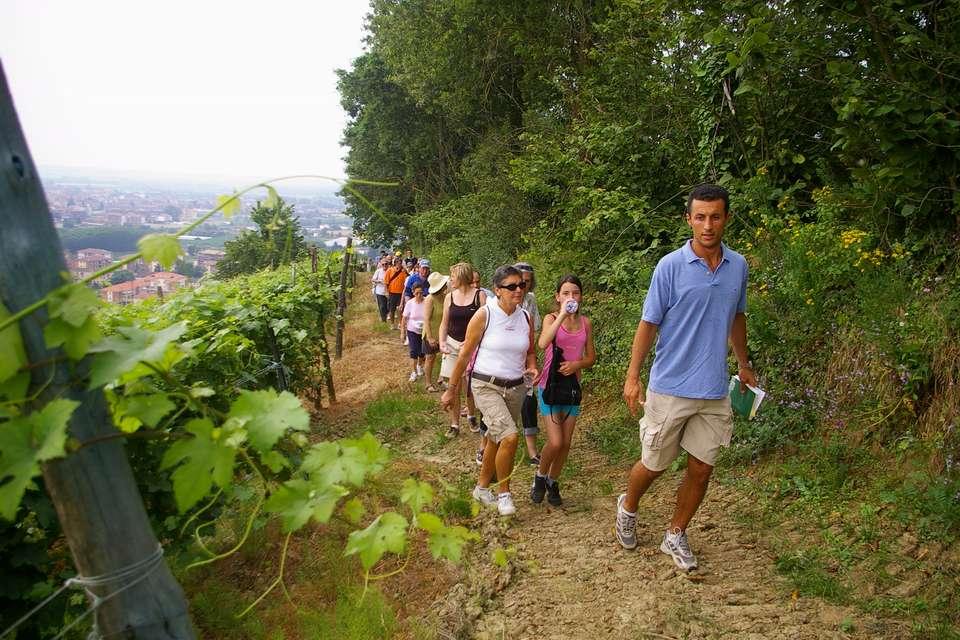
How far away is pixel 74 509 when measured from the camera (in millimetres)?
1235

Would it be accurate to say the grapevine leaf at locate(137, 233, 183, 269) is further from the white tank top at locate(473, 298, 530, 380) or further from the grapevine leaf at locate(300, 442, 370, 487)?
the white tank top at locate(473, 298, 530, 380)

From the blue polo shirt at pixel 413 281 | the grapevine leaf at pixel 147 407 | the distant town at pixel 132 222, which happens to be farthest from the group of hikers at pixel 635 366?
the blue polo shirt at pixel 413 281

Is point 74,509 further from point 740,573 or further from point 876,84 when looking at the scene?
point 876,84

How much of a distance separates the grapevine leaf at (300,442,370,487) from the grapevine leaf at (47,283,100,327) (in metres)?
0.57

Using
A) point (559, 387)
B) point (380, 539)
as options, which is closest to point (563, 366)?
point (559, 387)

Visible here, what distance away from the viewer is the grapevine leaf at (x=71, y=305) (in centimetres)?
111

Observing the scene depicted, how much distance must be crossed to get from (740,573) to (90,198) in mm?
4353

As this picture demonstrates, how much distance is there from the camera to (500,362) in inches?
193

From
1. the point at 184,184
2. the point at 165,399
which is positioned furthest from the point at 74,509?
the point at 184,184

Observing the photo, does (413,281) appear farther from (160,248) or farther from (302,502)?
(160,248)

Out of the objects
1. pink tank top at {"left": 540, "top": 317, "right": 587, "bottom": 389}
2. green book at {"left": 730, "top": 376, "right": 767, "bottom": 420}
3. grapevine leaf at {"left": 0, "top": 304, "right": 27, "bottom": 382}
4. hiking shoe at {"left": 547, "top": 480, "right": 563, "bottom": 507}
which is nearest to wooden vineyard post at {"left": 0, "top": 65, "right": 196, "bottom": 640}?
grapevine leaf at {"left": 0, "top": 304, "right": 27, "bottom": 382}

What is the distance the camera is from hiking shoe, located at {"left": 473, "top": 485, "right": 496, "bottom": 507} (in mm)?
5137

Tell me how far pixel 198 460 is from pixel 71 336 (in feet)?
1.11

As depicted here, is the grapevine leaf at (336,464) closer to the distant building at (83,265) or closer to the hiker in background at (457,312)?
the distant building at (83,265)
